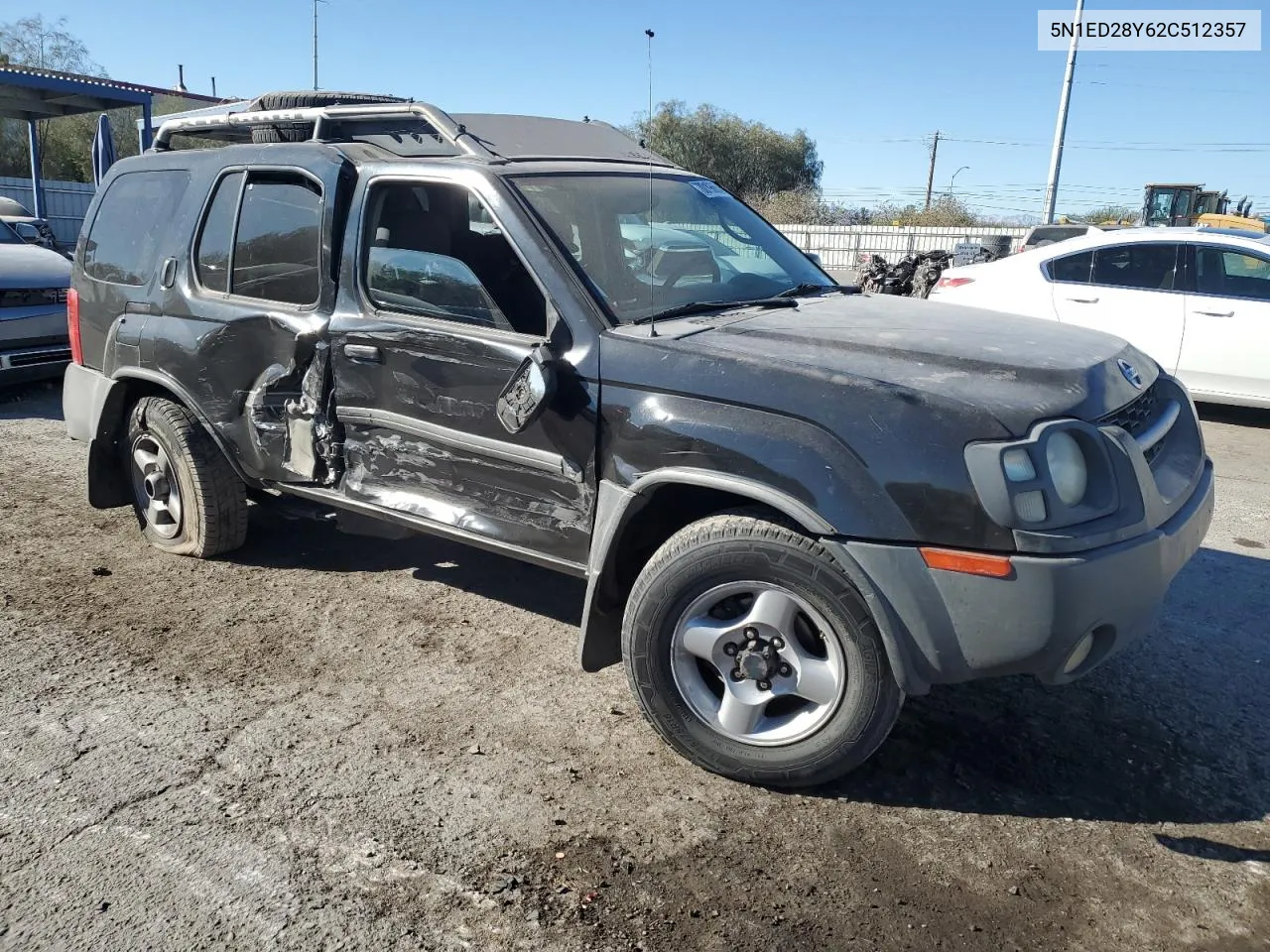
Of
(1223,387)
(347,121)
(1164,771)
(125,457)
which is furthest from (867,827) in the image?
(1223,387)

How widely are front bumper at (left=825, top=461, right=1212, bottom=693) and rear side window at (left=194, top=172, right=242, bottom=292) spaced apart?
10.1ft

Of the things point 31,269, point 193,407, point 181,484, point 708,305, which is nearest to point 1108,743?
point 708,305

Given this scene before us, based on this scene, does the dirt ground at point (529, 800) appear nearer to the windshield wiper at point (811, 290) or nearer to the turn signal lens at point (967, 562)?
the turn signal lens at point (967, 562)

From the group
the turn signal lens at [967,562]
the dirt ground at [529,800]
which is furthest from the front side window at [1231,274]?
the turn signal lens at [967,562]

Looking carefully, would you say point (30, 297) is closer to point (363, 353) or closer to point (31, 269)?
point (31, 269)

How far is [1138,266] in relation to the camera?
8453 mm

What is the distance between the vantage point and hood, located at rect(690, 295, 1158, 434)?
2.72m

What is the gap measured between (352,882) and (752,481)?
1.52 meters

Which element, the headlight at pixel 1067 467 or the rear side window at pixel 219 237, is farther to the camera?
the rear side window at pixel 219 237

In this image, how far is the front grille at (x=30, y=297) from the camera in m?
8.11

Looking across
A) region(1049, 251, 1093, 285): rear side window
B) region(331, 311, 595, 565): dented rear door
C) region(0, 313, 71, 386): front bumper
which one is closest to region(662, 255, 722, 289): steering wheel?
region(331, 311, 595, 565): dented rear door

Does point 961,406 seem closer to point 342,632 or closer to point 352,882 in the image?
point 352,882

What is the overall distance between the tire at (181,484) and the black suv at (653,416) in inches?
0.6

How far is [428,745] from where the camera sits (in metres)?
3.26
